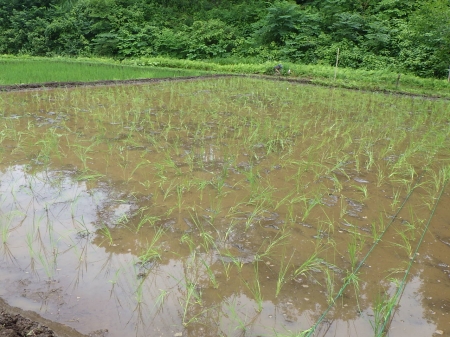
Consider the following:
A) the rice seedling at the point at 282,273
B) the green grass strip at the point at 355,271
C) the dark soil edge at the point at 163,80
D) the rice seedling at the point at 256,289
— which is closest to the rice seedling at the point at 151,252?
the rice seedling at the point at 256,289

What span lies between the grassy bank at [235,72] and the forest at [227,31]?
1389mm

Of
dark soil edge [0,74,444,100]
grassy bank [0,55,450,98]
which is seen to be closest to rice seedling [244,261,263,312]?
dark soil edge [0,74,444,100]

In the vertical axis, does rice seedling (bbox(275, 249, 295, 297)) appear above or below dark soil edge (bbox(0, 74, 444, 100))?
below

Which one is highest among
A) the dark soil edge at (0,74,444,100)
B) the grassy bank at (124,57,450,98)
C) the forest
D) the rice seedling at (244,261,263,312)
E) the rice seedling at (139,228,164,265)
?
the forest

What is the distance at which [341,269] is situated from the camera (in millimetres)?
2229

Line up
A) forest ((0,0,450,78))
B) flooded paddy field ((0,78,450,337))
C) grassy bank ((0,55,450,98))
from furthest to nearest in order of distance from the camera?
1. forest ((0,0,450,78))
2. grassy bank ((0,55,450,98))
3. flooded paddy field ((0,78,450,337))

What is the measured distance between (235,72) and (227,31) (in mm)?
5106

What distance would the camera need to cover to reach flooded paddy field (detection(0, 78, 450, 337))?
6.07ft

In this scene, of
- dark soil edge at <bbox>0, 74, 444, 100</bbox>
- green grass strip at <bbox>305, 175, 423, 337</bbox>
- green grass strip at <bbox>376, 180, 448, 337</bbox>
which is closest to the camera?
green grass strip at <bbox>305, 175, 423, 337</bbox>

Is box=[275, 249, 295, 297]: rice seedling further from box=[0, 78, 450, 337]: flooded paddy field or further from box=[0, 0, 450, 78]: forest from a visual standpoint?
box=[0, 0, 450, 78]: forest

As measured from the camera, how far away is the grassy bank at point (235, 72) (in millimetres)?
9411

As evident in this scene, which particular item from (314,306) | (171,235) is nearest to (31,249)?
(171,235)

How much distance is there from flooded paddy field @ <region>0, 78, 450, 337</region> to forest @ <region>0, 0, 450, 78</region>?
9.47m

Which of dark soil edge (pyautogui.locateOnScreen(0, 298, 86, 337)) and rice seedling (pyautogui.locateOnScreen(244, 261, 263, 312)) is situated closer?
dark soil edge (pyautogui.locateOnScreen(0, 298, 86, 337))
